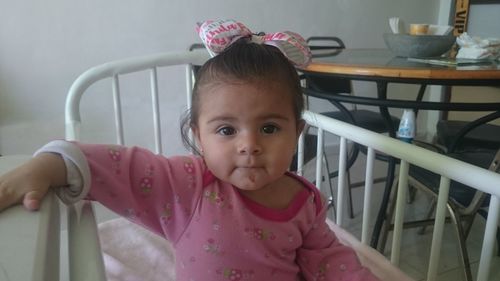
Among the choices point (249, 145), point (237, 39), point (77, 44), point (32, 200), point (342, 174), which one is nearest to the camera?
point (32, 200)

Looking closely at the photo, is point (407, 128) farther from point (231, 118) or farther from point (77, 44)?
point (77, 44)

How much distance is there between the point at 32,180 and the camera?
0.45m

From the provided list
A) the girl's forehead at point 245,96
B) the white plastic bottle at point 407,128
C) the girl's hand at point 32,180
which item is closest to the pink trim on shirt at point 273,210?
the girl's forehead at point 245,96

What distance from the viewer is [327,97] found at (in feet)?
4.04

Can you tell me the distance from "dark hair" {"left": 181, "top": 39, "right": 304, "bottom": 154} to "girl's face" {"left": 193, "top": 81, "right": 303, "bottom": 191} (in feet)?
0.04

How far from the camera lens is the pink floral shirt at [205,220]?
0.61 metres

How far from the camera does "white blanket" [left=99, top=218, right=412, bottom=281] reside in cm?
81

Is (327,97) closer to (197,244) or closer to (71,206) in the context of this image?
(197,244)

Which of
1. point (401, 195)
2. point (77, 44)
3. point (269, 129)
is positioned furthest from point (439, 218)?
point (77, 44)

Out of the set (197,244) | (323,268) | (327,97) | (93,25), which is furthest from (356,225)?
(93,25)

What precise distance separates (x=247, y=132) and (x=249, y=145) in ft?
0.07

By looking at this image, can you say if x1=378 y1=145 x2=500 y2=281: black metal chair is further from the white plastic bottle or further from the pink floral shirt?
the pink floral shirt

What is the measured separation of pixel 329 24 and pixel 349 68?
1.67 meters

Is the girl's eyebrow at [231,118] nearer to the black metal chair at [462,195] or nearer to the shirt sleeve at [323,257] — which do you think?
the shirt sleeve at [323,257]
